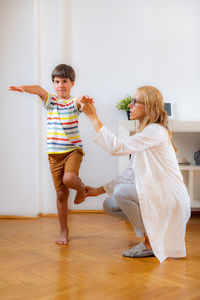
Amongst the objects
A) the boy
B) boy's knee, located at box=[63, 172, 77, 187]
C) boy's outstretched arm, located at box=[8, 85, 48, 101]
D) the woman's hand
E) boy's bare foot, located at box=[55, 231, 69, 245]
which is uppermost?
boy's outstretched arm, located at box=[8, 85, 48, 101]

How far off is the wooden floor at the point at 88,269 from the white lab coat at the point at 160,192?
0.15m

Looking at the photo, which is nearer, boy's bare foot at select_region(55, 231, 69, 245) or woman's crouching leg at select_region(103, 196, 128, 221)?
woman's crouching leg at select_region(103, 196, 128, 221)

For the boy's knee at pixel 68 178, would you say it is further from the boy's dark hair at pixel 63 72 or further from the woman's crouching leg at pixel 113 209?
the boy's dark hair at pixel 63 72

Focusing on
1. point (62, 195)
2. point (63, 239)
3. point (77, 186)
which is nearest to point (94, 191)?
point (77, 186)

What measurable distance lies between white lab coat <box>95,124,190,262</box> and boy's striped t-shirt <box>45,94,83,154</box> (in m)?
0.66

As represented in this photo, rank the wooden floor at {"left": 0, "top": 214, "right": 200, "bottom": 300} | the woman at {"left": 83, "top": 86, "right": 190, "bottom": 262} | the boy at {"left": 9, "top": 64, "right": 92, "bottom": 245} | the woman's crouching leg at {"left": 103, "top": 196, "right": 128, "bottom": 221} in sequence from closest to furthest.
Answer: the wooden floor at {"left": 0, "top": 214, "right": 200, "bottom": 300} < the woman at {"left": 83, "top": 86, "right": 190, "bottom": 262} < the woman's crouching leg at {"left": 103, "top": 196, "right": 128, "bottom": 221} < the boy at {"left": 9, "top": 64, "right": 92, "bottom": 245}

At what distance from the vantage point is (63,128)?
2924 mm

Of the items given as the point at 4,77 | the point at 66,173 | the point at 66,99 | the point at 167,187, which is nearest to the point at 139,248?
the point at 167,187

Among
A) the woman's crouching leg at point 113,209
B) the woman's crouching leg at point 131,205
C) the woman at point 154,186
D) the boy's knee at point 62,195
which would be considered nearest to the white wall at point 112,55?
the boy's knee at point 62,195

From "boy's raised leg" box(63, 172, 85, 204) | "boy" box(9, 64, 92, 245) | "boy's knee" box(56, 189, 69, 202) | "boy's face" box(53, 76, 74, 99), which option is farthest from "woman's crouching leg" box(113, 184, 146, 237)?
"boy's face" box(53, 76, 74, 99)

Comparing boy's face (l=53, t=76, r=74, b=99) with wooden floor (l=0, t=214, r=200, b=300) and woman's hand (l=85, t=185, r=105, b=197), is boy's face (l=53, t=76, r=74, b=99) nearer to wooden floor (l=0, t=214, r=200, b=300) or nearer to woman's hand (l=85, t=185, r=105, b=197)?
woman's hand (l=85, t=185, r=105, b=197)

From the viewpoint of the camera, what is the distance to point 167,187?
242 centimetres

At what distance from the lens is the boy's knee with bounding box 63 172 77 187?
2.80m

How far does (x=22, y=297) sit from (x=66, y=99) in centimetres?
163
